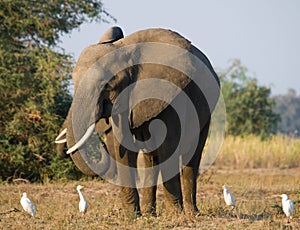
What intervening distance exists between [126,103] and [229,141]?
1468cm

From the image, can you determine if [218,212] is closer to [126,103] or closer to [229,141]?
[126,103]

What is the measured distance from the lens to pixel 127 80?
304 inches

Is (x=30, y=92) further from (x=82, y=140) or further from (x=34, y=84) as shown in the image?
(x=82, y=140)

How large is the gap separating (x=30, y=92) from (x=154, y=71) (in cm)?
680

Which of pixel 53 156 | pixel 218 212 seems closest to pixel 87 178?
pixel 53 156

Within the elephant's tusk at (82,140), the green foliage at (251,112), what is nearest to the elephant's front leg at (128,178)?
the elephant's tusk at (82,140)

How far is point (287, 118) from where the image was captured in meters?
82.6

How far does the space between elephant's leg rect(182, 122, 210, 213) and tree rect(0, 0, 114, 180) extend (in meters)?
5.34

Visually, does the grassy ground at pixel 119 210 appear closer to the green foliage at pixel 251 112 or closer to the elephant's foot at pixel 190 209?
the elephant's foot at pixel 190 209

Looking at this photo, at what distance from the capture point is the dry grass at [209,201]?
7.50 metres

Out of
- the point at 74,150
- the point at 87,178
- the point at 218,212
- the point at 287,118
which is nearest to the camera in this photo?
the point at 74,150

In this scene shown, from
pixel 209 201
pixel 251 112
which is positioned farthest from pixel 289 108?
pixel 209 201

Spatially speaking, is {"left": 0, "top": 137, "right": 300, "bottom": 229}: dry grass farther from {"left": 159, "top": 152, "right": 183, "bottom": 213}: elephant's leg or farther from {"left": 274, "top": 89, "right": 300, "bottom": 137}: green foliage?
{"left": 274, "top": 89, "right": 300, "bottom": 137}: green foliage

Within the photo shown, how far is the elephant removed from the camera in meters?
7.41
